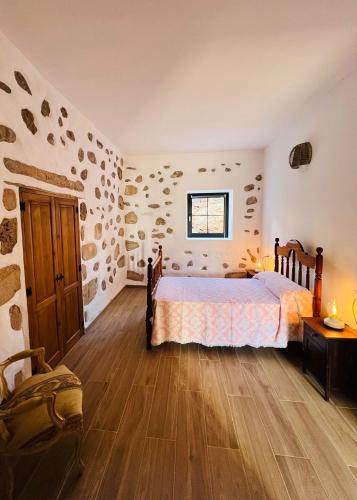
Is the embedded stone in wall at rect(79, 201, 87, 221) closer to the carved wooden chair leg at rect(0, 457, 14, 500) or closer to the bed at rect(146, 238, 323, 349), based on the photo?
the bed at rect(146, 238, 323, 349)

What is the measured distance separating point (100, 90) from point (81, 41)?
655mm

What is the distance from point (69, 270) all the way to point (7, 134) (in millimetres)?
1442

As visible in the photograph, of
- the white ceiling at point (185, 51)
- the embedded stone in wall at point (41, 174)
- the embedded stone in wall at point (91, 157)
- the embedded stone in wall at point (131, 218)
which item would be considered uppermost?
the white ceiling at point (185, 51)

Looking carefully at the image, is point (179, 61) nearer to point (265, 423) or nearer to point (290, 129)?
point (290, 129)

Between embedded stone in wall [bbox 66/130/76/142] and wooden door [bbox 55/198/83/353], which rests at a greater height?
embedded stone in wall [bbox 66/130/76/142]

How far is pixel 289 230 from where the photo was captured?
3.36 m

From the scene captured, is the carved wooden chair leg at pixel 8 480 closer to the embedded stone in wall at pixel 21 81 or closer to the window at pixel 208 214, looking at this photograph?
the embedded stone in wall at pixel 21 81

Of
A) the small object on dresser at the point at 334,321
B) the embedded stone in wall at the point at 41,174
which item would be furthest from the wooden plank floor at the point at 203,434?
the embedded stone in wall at the point at 41,174

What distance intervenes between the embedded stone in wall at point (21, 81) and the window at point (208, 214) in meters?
3.12

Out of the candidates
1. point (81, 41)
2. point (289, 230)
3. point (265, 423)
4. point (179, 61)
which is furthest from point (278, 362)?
point (81, 41)

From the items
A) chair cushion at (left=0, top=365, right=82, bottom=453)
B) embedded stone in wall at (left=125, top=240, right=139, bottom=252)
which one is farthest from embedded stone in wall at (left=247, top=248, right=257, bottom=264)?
chair cushion at (left=0, top=365, right=82, bottom=453)

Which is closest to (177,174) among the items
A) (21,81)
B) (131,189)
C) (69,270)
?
(131,189)

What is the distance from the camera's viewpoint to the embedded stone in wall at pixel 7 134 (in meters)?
1.65

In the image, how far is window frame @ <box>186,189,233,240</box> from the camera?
4.61 meters
